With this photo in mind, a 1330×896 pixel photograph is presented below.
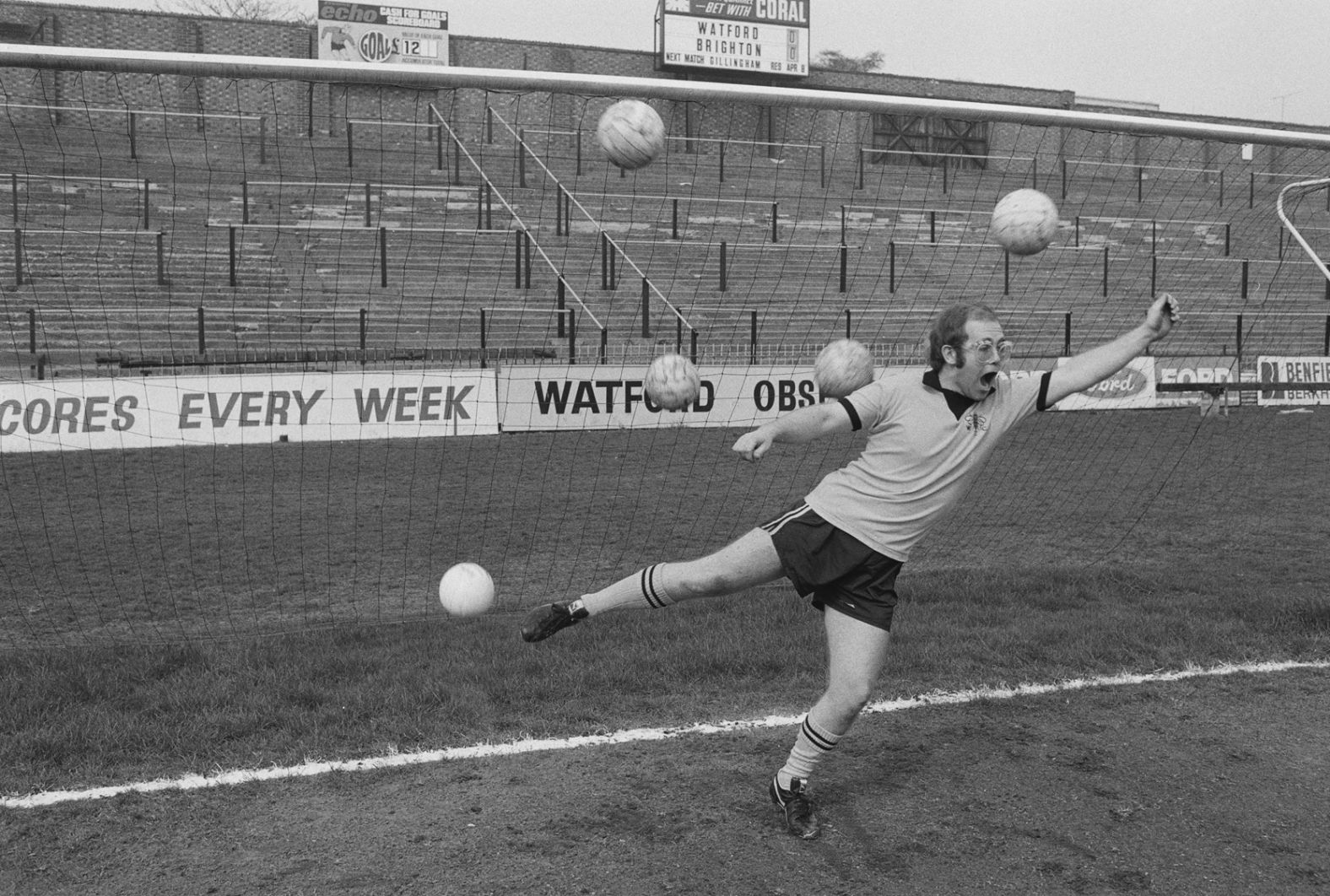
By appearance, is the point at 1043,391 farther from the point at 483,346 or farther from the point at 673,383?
the point at 483,346

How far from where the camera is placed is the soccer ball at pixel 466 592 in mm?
6098

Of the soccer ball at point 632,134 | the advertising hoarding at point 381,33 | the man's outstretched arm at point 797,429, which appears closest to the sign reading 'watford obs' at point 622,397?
the soccer ball at point 632,134

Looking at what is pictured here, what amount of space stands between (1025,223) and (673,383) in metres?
1.96

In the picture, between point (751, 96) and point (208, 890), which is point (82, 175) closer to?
point (751, 96)

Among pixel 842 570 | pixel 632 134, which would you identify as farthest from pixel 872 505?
pixel 632 134

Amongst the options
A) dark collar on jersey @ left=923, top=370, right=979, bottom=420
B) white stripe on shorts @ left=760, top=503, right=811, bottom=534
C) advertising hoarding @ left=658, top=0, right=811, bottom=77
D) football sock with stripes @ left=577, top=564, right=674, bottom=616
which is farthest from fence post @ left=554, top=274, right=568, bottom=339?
advertising hoarding @ left=658, top=0, right=811, bottom=77

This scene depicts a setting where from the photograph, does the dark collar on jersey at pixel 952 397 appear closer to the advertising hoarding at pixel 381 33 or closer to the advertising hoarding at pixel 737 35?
the advertising hoarding at pixel 381 33

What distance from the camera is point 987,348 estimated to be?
177 inches

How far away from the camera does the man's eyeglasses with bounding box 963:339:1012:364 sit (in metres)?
4.50

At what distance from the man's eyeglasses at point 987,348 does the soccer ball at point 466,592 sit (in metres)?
2.81

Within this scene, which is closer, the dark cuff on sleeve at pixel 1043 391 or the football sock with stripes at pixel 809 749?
the football sock with stripes at pixel 809 749

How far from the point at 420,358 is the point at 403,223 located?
286 inches

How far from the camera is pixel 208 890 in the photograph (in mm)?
4109

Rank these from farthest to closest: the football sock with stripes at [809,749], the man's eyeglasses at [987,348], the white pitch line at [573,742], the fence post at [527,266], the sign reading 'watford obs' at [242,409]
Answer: the fence post at [527,266] < the sign reading 'watford obs' at [242,409] < the white pitch line at [573,742] < the football sock with stripes at [809,749] < the man's eyeglasses at [987,348]
